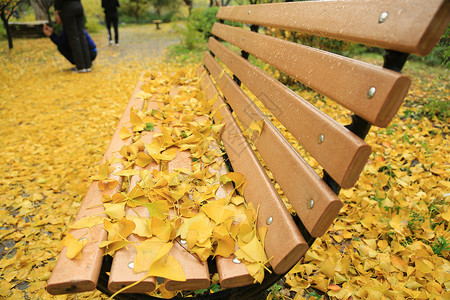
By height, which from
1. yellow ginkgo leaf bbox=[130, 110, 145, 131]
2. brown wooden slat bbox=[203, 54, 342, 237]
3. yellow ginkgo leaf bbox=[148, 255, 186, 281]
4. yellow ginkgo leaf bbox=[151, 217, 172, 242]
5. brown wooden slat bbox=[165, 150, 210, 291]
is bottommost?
brown wooden slat bbox=[165, 150, 210, 291]

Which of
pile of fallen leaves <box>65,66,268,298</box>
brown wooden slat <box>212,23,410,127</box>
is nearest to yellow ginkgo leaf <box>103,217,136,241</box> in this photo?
pile of fallen leaves <box>65,66,268,298</box>

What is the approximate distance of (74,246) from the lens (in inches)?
32.7

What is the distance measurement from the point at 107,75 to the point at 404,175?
17.2 feet

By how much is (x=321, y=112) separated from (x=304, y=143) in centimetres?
11

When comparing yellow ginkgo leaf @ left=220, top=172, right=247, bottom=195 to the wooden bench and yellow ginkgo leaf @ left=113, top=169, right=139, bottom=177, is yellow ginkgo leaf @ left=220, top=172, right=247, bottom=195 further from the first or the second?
yellow ginkgo leaf @ left=113, top=169, right=139, bottom=177

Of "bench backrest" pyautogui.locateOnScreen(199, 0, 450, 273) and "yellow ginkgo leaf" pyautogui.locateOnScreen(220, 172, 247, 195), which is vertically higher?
"bench backrest" pyautogui.locateOnScreen(199, 0, 450, 273)

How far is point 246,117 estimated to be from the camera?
137 cm

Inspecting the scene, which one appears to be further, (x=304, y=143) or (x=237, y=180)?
(x=237, y=180)

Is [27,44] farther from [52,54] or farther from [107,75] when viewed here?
[107,75]

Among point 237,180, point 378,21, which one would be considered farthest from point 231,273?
point 378,21

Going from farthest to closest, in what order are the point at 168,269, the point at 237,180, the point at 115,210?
the point at 237,180, the point at 115,210, the point at 168,269

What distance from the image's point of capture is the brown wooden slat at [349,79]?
23.0 inches

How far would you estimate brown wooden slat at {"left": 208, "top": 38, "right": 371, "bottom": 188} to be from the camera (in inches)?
25.7

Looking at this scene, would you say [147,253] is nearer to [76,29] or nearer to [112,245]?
[112,245]
